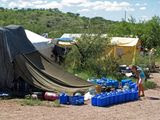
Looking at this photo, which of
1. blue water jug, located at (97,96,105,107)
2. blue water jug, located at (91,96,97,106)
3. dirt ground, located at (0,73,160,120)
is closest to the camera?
dirt ground, located at (0,73,160,120)

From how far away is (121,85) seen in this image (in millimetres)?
17609

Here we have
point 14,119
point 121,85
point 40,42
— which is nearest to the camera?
point 14,119

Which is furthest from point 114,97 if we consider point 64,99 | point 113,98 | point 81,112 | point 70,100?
point 81,112

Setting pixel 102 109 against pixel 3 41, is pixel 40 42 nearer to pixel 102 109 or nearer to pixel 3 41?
Result: pixel 3 41

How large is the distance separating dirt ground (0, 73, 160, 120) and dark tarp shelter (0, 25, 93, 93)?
1854 mm

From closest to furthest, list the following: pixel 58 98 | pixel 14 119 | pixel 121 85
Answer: pixel 14 119 → pixel 58 98 → pixel 121 85

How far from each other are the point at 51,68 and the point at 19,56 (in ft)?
4.74

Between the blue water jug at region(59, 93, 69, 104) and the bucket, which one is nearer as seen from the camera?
the blue water jug at region(59, 93, 69, 104)

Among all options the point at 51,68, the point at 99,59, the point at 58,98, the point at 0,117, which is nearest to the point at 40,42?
the point at 99,59

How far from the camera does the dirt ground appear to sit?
12.0 meters

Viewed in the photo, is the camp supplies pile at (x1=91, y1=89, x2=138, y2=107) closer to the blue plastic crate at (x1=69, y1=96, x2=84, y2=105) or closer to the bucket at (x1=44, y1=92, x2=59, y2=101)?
the blue plastic crate at (x1=69, y1=96, x2=84, y2=105)

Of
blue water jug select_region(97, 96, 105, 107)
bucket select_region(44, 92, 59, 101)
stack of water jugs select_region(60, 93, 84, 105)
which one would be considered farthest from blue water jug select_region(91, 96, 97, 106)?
bucket select_region(44, 92, 59, 101)

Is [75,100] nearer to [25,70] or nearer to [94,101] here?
[94,101]

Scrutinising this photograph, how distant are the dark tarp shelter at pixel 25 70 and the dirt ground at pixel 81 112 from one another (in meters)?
1.85
